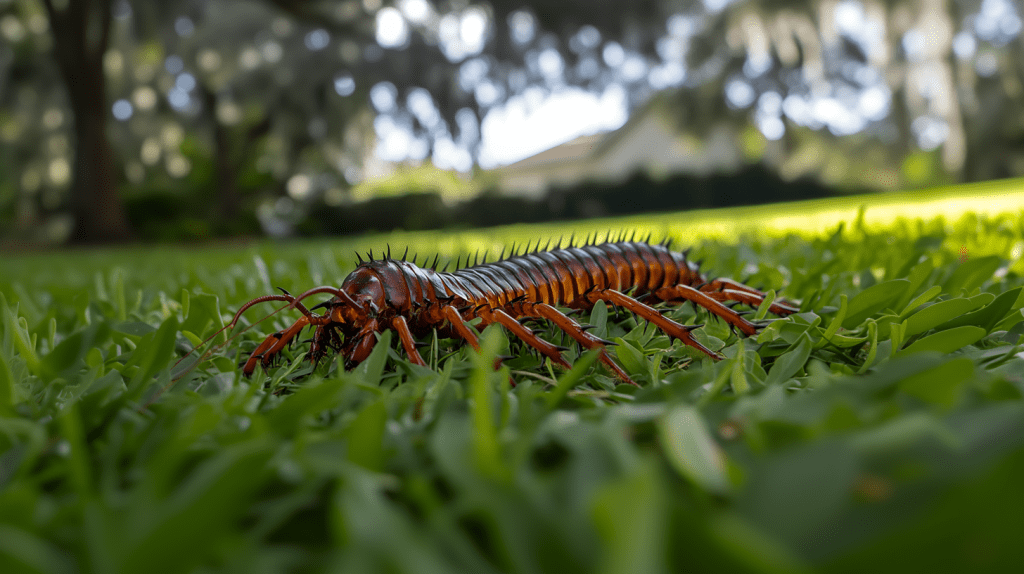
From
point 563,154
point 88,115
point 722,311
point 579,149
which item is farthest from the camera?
point 563,154

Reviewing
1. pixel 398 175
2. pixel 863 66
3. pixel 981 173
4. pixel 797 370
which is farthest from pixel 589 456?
pixel 398 175

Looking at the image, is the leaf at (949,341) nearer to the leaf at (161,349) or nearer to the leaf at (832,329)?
the leaf at (832,329)

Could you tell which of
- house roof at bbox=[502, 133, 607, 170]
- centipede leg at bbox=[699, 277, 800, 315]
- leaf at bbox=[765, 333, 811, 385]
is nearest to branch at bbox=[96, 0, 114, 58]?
centipede leg at bbox=[699, 277, 800, 315]

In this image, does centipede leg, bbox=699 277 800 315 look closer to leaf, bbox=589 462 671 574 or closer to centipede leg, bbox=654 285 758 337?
centipede leg, bbox=654 285 758 337

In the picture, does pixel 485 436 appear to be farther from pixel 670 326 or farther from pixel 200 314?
pixel 200 314

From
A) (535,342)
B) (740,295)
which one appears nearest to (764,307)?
(740,295)
